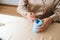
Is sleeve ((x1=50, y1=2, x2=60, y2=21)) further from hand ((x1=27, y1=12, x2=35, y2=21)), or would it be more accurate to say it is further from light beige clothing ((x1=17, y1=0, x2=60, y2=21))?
hand ((x1=27, y1=12, x2=35, y2=21))

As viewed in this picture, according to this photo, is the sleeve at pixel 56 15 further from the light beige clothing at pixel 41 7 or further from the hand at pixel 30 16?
the hand at pixel 30 16

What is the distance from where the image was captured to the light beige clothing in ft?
3.86

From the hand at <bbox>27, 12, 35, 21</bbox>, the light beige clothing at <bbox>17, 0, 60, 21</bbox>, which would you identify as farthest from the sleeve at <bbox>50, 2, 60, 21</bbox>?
the hand at <bbox>27, 12, 35, 21</bbox>

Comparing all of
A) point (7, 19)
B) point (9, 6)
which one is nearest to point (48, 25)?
point (7, 19)

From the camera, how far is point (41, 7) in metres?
1.22

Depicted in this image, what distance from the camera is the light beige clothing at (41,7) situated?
1.18 metres

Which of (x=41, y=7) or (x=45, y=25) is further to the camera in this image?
(x=41, y=7)

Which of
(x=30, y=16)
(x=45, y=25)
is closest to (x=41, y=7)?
(x=30, y=16)

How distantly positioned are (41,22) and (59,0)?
0.35 m

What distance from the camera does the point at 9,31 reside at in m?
0.95

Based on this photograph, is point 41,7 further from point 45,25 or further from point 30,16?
point 45,25

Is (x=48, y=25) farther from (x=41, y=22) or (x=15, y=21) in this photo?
(x=15, y=21)

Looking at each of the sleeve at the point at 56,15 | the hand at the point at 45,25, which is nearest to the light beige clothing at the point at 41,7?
the sleeve at the point at 56,15

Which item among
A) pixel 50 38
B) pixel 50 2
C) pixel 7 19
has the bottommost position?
pixel 50 38
